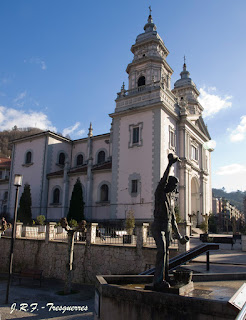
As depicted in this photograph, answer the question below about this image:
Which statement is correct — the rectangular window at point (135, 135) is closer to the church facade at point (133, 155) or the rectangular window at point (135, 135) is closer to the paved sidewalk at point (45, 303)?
the church facade at point (133, 155)

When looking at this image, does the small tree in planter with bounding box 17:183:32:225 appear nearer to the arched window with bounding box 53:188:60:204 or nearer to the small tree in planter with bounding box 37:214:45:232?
the arched window with bounding box 53:188:60:204

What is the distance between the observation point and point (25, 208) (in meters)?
34.5

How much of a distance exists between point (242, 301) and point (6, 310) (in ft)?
30.0

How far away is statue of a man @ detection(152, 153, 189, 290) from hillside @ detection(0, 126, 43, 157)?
341 ft

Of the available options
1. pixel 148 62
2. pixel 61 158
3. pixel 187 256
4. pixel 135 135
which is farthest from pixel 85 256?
pixel 61 158

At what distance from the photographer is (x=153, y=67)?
3169 cm

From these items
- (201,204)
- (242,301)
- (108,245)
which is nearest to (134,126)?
(201,204)

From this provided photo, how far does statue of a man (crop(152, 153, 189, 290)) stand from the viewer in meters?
6.35

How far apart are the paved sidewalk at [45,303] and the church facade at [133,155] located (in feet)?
44.8

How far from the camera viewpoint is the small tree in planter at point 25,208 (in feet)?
111

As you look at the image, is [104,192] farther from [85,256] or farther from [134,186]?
[85,256]

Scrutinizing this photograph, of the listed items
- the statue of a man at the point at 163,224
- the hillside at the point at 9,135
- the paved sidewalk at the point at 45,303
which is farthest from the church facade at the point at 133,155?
the hillside at the point at 9,135

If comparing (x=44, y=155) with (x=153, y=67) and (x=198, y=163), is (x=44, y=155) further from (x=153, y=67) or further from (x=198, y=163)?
(x=198, y=163)

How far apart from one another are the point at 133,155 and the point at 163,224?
2250cm
